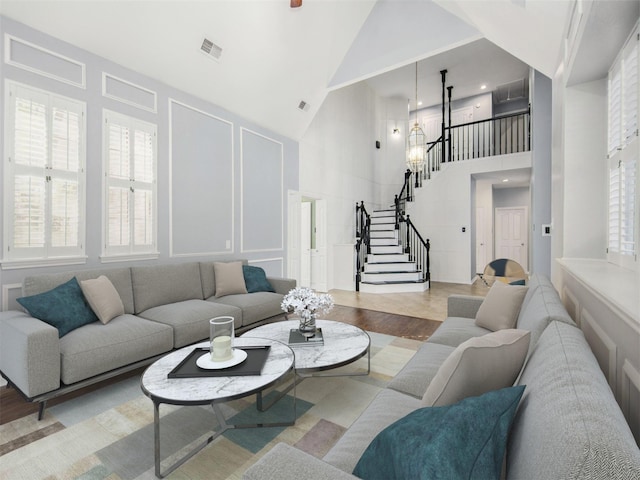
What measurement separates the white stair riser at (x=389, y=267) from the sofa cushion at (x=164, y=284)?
4.04 metres

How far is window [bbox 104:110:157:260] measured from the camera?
10.8ft

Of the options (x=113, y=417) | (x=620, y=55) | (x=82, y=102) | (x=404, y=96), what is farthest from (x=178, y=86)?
(x=404, y=96)

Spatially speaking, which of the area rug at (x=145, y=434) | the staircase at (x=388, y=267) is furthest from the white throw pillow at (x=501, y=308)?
the staircase at (x=388, y=267)

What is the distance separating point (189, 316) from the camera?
9.62 feet

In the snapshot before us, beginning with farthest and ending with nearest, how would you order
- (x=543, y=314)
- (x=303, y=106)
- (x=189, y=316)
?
(x=303, y=106), (x=189, y=316), (x=543, y=314)

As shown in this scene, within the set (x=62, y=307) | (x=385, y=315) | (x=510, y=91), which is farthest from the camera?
(x=510, y=91)

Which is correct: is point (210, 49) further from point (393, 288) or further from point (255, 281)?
point (393, 288)

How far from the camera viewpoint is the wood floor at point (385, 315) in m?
2.26

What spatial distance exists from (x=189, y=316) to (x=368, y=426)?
2219 mm

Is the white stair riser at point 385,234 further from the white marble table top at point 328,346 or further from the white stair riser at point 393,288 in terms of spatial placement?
the white marble table top at point 328,346

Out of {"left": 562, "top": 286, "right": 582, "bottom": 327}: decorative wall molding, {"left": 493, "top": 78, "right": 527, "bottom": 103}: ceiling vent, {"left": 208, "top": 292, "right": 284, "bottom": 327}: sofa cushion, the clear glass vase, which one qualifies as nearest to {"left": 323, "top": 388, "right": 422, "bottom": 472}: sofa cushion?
the clear glass vase

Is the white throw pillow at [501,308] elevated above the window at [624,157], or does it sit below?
below

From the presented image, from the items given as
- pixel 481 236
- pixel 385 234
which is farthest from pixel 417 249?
pixel 481 236

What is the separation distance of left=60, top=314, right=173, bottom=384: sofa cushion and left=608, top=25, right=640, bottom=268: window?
325cm
